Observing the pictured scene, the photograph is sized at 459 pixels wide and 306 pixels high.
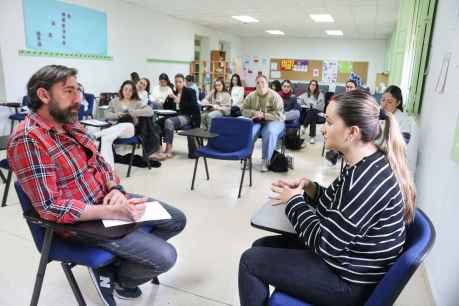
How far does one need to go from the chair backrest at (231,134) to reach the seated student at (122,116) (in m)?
1.00

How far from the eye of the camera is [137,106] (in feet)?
14.8

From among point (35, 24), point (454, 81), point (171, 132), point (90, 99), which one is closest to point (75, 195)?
point (454, 81)

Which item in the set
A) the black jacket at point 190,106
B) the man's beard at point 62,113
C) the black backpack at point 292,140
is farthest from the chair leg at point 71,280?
the black backpack at point 292,140

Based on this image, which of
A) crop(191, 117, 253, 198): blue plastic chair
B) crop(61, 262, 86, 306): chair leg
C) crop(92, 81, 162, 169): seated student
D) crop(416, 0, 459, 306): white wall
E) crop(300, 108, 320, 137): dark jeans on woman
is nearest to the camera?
crop(61, 262, 86, 306): chair leg

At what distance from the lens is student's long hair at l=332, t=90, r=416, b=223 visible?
118 cm

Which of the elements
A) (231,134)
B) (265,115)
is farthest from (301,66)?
(231,134)

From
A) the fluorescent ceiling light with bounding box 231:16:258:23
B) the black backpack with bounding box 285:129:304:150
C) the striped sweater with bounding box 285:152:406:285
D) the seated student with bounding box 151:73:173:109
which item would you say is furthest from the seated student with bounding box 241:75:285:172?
the fluorescent ceiling light with bounding box 231:16:258:23

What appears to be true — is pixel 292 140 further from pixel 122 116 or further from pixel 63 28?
pixel 63 28

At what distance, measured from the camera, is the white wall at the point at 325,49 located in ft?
43.0

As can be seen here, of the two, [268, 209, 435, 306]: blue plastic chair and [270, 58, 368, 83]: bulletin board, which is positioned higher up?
[270, 58, 368, 83]: bulletin board

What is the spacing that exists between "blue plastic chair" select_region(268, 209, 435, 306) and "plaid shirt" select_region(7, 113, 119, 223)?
1.16m

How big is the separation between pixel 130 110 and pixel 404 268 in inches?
154

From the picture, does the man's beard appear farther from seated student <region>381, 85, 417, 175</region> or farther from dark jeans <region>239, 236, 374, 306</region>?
seated student <region>381, 85, 417, 175</region>

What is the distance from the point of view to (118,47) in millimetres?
7215
